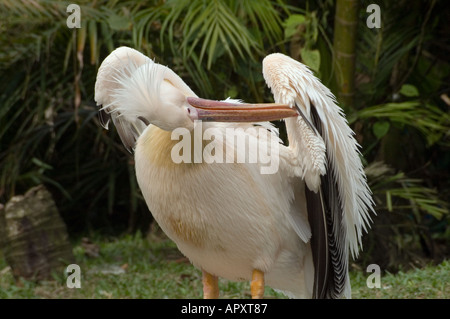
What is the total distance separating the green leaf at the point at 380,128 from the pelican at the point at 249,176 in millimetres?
1920

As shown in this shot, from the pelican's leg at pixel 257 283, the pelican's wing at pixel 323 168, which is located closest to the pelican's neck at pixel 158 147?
the pelican's wing at pixel 323 168

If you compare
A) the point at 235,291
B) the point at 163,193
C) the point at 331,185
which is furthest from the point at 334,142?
the point at 235,291

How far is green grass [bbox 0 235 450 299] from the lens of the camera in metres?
4.03

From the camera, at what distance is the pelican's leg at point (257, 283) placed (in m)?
2.91

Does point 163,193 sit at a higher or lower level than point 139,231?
higher

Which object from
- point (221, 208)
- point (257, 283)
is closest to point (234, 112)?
point (221, 208)

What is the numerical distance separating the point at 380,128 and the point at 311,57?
2.18 ft

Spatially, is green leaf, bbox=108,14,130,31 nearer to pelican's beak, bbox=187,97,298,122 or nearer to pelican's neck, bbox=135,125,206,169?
pelican's neck, bbox=135,125,206,169

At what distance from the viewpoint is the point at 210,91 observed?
16.4 feet

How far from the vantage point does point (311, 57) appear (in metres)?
4.82

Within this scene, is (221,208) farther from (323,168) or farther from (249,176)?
(323,168)

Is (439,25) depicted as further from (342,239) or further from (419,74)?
(342,239)

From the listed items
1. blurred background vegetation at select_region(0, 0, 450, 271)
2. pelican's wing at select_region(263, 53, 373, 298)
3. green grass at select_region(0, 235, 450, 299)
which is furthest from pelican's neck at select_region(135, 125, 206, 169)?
blurred background vegetation at select_region(0, 0, 450, 271)

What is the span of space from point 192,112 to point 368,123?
2.83m
